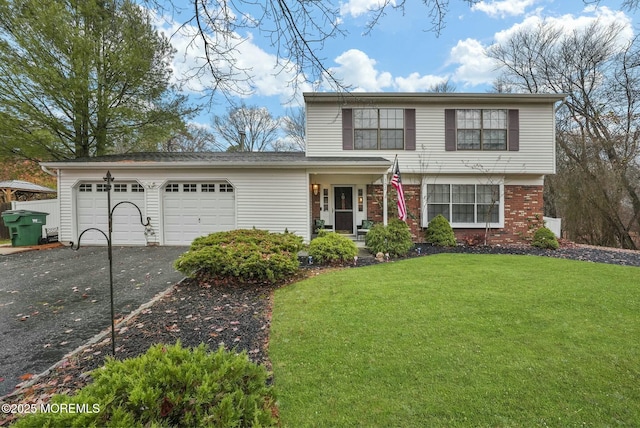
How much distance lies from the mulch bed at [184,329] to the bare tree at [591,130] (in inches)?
599

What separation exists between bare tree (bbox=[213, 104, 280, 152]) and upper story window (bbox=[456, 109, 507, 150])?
1666 centimetres

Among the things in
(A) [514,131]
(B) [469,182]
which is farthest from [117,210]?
(A) [514,131]

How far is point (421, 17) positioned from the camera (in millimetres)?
2947

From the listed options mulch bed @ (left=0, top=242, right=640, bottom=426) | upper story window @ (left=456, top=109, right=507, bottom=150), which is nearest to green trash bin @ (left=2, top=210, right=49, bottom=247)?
mulch bed @ (left=0, top=242, right=640, bottom=426)

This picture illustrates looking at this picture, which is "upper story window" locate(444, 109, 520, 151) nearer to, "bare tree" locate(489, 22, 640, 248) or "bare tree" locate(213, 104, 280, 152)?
"bare tree" locate(489, 22, 640, 248)

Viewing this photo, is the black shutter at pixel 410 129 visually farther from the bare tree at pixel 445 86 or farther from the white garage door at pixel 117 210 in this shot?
the bare tree at pixel 445 86

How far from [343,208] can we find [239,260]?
636cm

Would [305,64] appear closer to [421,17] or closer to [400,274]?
[421,17]

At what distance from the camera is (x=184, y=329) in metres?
3.66

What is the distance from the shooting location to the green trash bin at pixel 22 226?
31.3 feet

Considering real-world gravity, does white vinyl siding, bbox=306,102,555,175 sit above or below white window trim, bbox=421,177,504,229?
above

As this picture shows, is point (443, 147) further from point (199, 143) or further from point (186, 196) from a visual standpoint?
point (199, 143)

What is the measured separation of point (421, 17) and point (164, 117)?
13.5 m

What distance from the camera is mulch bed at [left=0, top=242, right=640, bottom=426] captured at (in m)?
2.63
